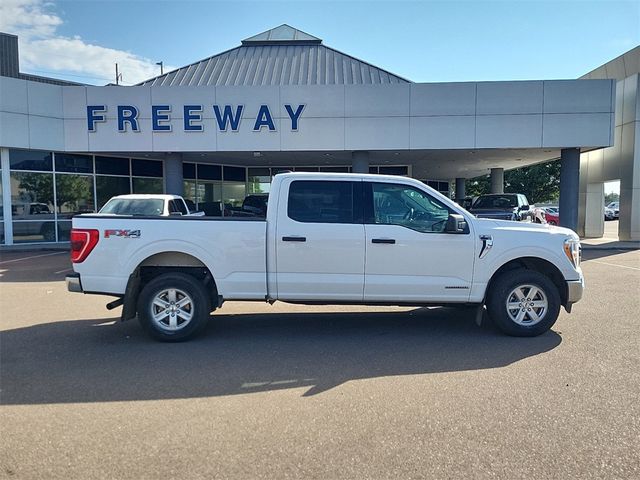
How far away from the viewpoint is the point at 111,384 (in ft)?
14.5

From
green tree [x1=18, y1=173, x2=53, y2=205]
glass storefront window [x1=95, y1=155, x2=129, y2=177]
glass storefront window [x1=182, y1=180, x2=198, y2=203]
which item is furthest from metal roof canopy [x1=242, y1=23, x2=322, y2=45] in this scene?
green tree [x1=18, y1=173, x2=53, y2=205]

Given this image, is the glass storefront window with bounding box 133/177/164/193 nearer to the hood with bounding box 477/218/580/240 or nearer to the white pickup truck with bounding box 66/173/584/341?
the white pickup truck with bounding box 66/173/584/341

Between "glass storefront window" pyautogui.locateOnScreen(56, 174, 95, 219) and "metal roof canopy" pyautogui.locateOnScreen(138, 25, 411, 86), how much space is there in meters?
6.14

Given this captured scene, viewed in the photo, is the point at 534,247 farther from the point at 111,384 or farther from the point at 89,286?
the point at 89,286

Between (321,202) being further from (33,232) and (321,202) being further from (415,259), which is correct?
→ (33,232)

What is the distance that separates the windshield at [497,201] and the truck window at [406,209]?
1178 cm

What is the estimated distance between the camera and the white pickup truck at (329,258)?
5.73 metres

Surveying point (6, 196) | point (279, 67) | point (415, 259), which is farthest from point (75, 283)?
point (279, 67)

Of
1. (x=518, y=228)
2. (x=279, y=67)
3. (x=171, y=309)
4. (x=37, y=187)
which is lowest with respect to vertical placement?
(x=171, y=309)

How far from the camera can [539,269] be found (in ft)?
20.4

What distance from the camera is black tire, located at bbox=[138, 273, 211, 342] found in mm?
5738

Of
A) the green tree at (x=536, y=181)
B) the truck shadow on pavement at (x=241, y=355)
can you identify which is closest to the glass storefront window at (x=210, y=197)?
the truck shadow on pavement at (x=241, y=355)

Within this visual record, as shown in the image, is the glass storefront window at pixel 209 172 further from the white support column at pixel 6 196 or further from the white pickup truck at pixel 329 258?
the white pickup truck at pixel 329 258

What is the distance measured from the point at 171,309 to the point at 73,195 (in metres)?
16.3
